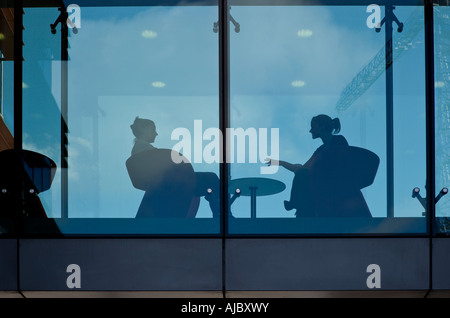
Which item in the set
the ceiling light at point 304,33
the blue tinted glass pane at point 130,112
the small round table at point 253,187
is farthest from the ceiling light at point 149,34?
the small round table at point 253,187

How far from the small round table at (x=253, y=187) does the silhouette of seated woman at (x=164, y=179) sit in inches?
6.5

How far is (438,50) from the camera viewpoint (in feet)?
14.0

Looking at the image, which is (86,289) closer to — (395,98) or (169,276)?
(169,276)

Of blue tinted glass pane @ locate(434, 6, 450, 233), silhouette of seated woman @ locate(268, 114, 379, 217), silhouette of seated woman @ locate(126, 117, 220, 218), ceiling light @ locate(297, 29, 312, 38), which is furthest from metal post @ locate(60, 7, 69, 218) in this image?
blue tinted glass pane @ locate(434, 6, 450, 233)

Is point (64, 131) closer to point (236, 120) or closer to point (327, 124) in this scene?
point (236, 120)

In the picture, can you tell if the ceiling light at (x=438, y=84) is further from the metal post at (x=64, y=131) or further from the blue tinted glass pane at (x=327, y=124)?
the metal post at (x=64, y=131)

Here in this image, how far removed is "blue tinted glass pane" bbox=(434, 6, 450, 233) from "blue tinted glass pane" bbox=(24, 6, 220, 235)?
6.65 feet

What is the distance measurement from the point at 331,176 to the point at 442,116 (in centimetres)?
115

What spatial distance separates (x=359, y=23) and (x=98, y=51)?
2427 mm

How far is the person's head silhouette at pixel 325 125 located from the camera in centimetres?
423

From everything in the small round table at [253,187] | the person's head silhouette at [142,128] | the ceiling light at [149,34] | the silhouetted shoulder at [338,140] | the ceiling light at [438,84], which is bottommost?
the small round table at [253,187]

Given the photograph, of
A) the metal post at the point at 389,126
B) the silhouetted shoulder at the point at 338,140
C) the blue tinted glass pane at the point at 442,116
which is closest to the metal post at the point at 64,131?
the silhouetted shoulder at the point at 338,140

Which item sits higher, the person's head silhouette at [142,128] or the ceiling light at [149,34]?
the ceiling light at [149,34]
